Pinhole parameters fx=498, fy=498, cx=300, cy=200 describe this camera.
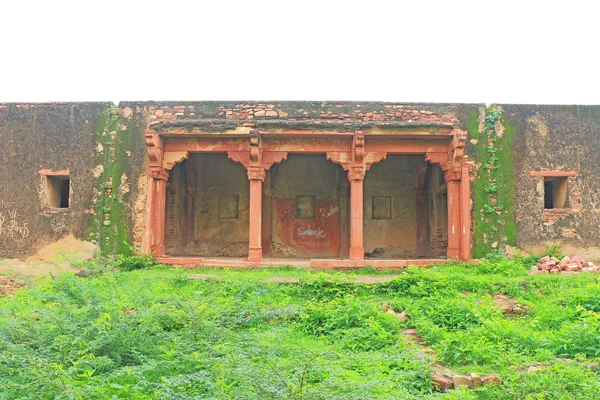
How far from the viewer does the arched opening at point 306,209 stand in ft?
47.0

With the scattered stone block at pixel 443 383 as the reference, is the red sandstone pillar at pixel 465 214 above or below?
above

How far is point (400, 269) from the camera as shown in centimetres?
1060

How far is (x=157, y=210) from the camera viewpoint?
1121cm

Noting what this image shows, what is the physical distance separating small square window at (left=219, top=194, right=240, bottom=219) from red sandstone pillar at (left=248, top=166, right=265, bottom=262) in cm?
356

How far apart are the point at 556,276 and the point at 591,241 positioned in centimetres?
289

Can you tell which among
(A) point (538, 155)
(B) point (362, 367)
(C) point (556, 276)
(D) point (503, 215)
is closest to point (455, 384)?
(B) point (362, 367)

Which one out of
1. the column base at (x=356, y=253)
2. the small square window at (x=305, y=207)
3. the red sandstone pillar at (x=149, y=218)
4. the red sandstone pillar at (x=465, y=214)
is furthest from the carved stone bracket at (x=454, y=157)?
the red sandstone pillar at (x=149, y=218)

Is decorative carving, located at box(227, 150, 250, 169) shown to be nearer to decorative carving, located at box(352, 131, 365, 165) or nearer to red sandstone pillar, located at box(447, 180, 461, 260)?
decorative carving, located at box(352, 131, 365, 165)

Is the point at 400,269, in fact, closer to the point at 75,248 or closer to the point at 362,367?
the point at 362,367

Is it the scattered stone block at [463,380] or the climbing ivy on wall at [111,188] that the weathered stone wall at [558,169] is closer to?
the scattered stone block at [463,380]

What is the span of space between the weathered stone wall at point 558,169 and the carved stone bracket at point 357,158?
331 centimetres

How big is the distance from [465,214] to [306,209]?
497 centimetres

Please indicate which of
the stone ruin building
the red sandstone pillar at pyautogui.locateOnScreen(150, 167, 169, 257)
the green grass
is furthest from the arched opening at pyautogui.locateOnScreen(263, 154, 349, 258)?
the green grass

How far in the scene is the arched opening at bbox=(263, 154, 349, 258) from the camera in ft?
47.0
